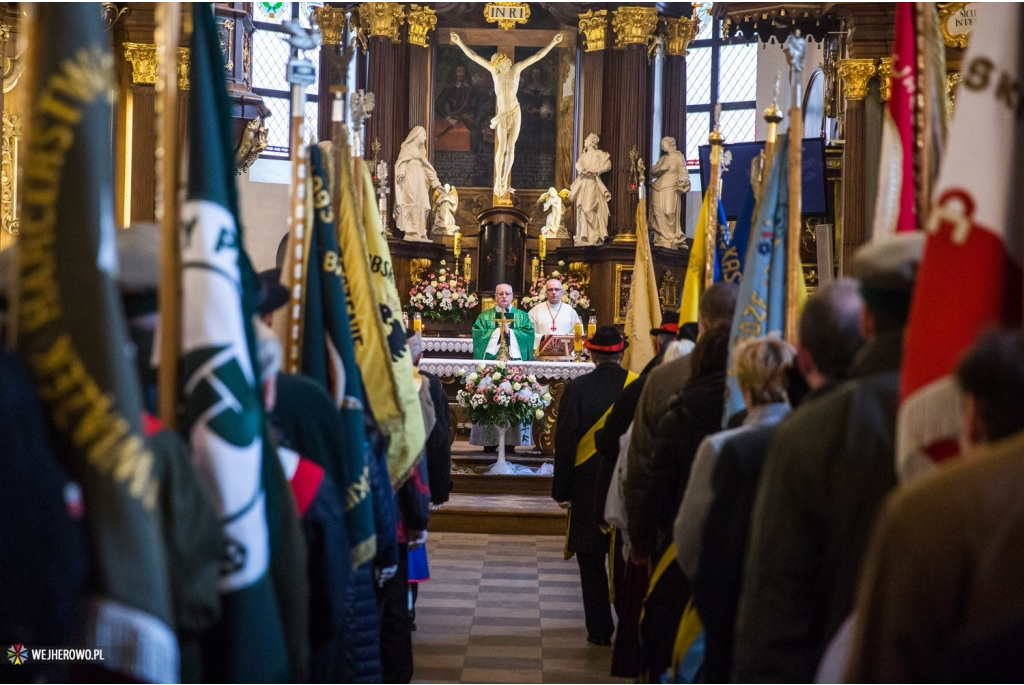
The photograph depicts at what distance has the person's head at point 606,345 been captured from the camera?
7059mm

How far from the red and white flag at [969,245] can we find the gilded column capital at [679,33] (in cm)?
1747

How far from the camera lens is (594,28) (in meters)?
19.0

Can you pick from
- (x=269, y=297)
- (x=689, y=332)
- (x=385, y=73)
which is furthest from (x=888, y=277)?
(x=385, y=73)

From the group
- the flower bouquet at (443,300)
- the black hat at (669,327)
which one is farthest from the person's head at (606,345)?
the flower bouquet at (443,300)

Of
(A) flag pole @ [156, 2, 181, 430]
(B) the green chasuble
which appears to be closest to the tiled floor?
(A) flag pole @ [156, 2, 181, 430]

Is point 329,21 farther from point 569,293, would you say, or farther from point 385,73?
point 569,293

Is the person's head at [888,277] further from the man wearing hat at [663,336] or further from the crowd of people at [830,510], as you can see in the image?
the man wearing hat at [663,336]

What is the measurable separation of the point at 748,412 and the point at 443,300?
48.1ft

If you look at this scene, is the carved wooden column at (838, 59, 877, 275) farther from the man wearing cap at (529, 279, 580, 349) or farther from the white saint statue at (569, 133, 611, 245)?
the white saint statue at (569, 133, 611, 245)

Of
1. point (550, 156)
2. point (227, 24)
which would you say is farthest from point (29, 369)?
point (550, 156)

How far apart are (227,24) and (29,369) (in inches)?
412

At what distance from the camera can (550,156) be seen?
63.8 ft

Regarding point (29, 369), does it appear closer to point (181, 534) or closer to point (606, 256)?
point (181, 534)

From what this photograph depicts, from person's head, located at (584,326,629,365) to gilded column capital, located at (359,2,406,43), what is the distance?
12.9 meters
